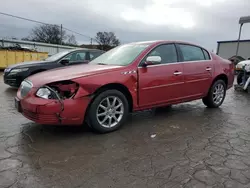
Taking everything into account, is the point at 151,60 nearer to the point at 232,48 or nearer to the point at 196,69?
the point at 196,69

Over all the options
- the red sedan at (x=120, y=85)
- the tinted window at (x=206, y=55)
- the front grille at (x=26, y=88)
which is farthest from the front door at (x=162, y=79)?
the front grille at (x=26, y=88)

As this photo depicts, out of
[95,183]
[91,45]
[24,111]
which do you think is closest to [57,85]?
[24,111]

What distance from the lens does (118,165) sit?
2.62 metres

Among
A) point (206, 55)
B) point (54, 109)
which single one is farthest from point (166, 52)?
point (54, 109)

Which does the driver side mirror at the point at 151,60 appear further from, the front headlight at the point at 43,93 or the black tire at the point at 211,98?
the black tire at the point at 211,98

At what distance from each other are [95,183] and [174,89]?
268cm

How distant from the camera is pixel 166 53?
14.4ft

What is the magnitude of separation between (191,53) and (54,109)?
320 centimetres

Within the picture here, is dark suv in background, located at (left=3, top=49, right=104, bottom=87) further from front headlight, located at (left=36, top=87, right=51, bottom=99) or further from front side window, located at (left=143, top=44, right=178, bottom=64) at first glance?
front headlight, located at (left=36, top=87, right=51, bottom=99)

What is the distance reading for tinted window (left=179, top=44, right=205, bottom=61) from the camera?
4.68 m

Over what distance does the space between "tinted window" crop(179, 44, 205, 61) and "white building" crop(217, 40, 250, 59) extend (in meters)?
19.6

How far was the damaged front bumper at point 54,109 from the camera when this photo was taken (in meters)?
3.09

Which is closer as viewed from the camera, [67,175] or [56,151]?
[67,175]

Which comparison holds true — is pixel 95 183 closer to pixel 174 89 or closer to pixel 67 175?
pixel 67 175
